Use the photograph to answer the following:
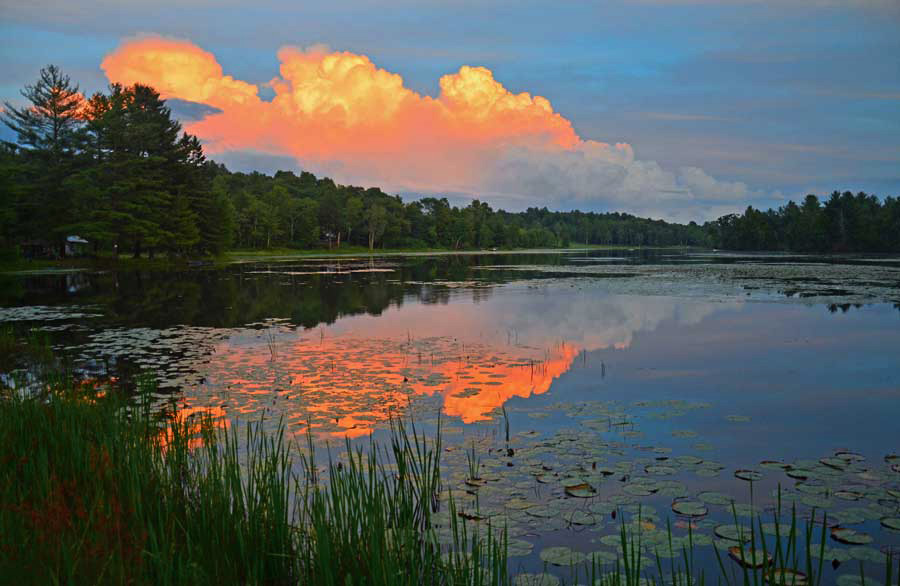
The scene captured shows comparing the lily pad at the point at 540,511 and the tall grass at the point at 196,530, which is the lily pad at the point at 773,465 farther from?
the tall grass at the point at 196,530

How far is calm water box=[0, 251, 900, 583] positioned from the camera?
698 cm

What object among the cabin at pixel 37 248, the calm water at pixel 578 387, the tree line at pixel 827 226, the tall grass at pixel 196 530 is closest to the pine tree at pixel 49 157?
the cabin at pixel 37 248

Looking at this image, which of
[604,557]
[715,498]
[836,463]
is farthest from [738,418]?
[604,557]

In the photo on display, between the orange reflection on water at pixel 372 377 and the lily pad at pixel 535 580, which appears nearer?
the lily pad at pixel 535 580

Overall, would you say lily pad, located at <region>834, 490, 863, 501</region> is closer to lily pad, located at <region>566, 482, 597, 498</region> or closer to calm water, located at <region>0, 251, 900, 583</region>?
calm water, located at <region>0, 251, 900, 583</region>

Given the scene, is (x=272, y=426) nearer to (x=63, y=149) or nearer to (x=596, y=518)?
(x=596, y=518)

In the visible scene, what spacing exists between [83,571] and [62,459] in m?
2.47

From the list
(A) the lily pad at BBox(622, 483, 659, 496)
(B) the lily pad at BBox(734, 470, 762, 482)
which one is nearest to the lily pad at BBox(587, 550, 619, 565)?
(A) the lily pad at BBox(622, 483, 659, 496)

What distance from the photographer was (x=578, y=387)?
12.8 m

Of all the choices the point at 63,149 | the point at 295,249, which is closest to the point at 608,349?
the point at 63,149

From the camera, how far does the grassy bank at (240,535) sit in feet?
13.7

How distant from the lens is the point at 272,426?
32.2ft

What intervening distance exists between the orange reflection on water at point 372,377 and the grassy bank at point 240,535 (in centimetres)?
339

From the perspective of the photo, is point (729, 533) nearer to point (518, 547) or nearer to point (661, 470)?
point (661, 470)
